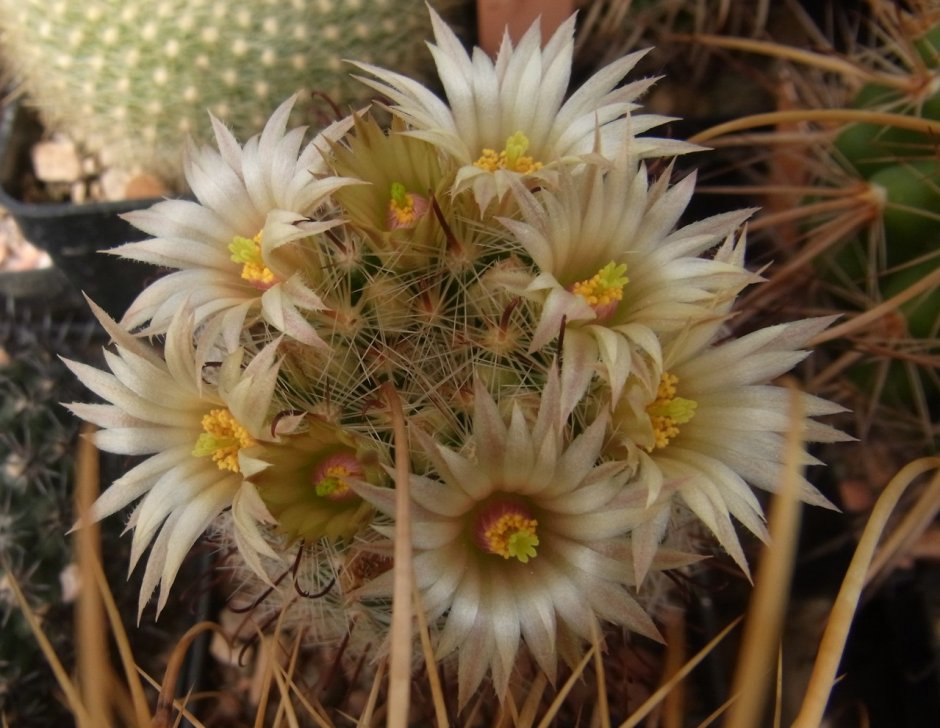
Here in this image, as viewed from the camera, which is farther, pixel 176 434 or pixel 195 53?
pixel 195 53

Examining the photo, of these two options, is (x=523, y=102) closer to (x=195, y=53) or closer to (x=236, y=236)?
(x=236, y=236)

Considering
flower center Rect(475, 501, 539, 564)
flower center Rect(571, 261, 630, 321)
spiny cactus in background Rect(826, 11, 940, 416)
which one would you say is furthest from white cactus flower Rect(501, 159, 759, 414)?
spiny cactus in background Rect(826, 11, 940, 416)

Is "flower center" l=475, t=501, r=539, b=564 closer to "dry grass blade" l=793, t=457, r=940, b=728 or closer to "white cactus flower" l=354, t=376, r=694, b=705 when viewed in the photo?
"white cactus flower" l=354, t=376, r=694, b=705

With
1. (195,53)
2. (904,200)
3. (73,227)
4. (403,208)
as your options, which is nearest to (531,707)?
(403,208)

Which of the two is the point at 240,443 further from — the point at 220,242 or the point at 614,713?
the point at 614,713

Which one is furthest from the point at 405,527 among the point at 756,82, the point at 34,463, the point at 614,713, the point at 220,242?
the point at 756,82

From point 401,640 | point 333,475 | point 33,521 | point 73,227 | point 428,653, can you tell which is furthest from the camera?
point 73,227
